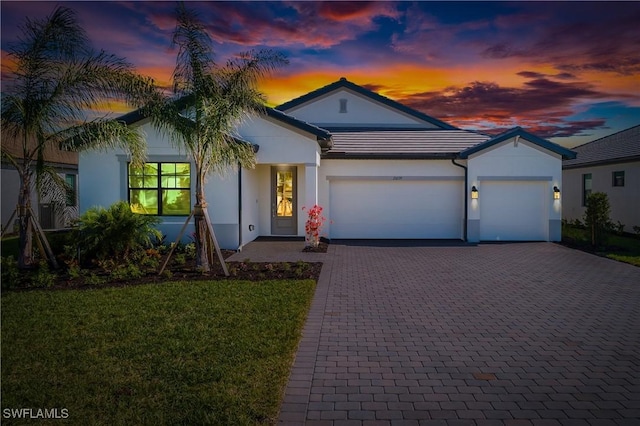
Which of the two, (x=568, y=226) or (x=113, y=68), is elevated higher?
(x=113, y=68)

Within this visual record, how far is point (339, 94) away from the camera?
Answer: 20422 millimetres

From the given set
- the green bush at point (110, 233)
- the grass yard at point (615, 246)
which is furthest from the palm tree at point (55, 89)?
the grass yard at point (615, 246)

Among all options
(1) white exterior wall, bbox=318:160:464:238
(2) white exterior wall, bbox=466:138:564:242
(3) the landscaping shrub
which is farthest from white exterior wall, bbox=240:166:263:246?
(3) the landscaping shrub

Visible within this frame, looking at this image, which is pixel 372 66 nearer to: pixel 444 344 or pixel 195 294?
pixel 195 294

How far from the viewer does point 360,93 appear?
20.4 metres

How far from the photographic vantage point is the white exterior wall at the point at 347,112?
20391 mm

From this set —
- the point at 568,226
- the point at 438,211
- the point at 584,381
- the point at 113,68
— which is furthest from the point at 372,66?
the point at 584,381

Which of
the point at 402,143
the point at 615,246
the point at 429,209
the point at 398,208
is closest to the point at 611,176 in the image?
the point at 615,246

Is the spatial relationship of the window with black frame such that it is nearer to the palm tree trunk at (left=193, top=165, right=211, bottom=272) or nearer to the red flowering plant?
the red flowering plant

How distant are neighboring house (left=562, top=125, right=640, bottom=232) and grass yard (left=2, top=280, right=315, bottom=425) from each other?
1663cm

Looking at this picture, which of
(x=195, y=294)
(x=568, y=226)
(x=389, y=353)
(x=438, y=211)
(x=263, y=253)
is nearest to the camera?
(x=389, y=353)

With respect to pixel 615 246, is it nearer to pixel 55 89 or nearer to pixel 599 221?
pixel 599 221

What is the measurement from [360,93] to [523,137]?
7174 millimetres

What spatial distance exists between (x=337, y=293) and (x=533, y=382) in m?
4.54
